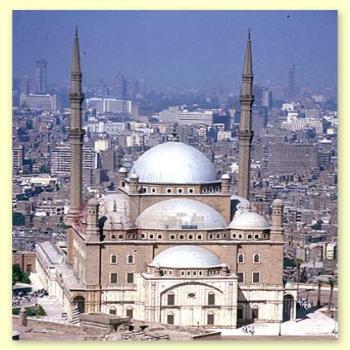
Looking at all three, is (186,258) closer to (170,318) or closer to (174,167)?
(170,318)

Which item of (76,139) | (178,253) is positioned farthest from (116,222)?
(76,139)

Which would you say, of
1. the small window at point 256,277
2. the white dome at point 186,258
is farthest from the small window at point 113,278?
the small window at point 256,277

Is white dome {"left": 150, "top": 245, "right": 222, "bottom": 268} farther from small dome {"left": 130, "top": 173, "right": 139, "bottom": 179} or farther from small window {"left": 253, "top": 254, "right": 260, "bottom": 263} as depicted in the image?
small dome {"left": 130, "top": 173, "right": 139, "bottom": 179}

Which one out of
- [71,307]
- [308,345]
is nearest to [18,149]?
[71,307]

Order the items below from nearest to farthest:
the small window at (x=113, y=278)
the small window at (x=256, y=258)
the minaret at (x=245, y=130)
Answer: the small window at (x=113, y=278) → the small window at (x=256, y=258) → the minaret at (x=245, y=130)

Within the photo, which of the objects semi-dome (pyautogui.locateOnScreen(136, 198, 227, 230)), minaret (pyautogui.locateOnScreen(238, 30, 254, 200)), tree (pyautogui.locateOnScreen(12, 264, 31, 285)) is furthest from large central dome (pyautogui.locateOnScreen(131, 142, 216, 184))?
tree (pyautogui.locateOnScreen(12, 264, 31, 285))

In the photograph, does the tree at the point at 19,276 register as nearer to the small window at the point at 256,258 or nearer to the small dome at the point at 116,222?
the small dome at the point at 116,222
